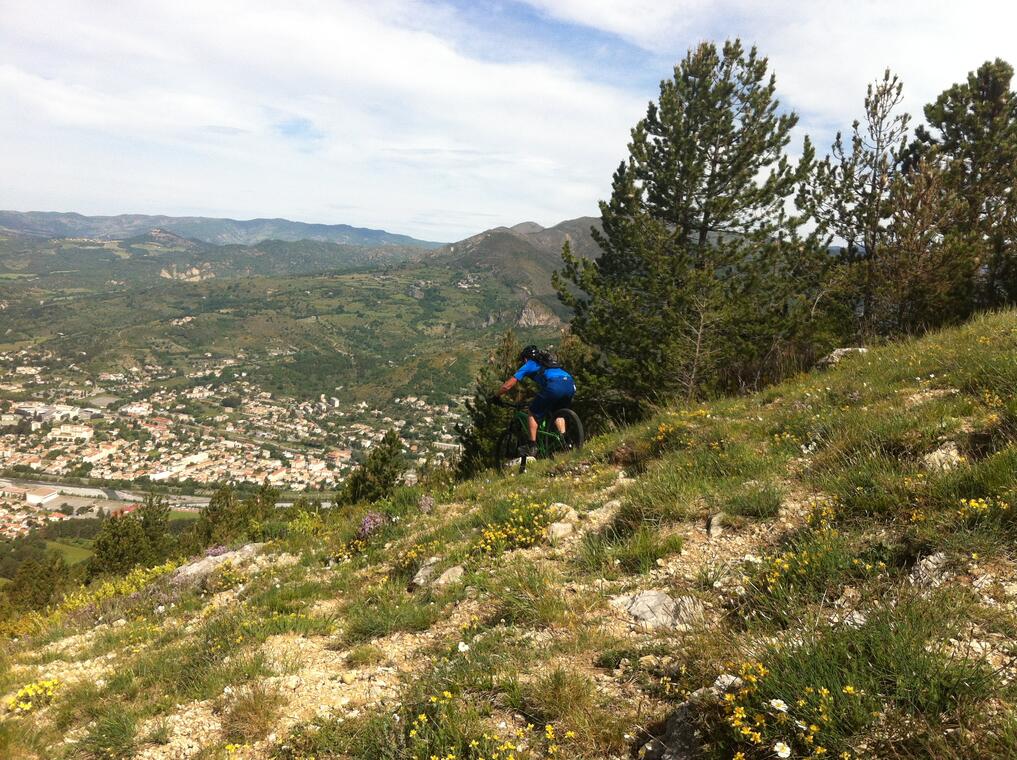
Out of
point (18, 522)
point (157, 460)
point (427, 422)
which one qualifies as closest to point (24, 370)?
point (157, 460)

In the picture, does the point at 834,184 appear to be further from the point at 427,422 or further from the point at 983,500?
the point at 427,422

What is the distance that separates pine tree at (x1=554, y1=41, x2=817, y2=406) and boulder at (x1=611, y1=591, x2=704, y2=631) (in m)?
Answer: 13.8

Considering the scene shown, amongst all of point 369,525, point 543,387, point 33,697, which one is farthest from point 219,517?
point 33,697

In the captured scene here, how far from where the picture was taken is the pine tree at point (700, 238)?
17969 mm

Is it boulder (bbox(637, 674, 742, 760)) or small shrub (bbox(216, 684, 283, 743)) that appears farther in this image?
small shrub (bbox(216, 684, 283, 743))

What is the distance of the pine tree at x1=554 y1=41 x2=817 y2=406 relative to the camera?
18.0 meters

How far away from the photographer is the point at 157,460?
431 feet

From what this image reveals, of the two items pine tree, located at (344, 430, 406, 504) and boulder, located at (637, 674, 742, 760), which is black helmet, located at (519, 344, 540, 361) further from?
boulder, located at (637, 674, 742, 760)

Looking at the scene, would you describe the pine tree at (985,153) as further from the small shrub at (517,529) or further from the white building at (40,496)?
the white building at (40,496)

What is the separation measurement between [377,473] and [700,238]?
664 inches

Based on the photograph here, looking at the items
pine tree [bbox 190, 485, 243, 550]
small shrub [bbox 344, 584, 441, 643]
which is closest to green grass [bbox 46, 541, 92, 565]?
pine tree [bbox 190, 485, 243, 550]

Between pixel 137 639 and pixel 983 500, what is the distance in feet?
30.2

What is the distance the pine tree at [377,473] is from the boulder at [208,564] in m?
5.54

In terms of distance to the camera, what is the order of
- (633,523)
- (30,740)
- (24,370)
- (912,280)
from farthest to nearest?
(24,370)
(912,280)
(633,523)
(30,740)
